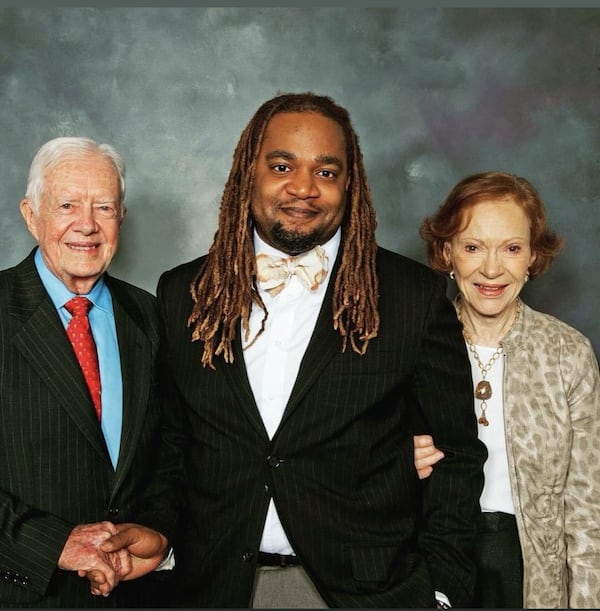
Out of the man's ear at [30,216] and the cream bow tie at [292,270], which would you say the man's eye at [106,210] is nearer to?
the man's ear at [30,216]

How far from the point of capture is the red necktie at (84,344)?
3.28m

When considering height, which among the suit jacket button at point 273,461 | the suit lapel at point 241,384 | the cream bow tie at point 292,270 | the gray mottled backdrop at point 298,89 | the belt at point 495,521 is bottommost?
the belt at point 495,521

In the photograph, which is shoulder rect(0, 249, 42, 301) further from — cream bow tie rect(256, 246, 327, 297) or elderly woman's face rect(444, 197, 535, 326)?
elderly woman's face rect(444, 197, 535, 326)

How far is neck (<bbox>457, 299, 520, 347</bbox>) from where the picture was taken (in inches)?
149

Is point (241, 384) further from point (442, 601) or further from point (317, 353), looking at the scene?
point (442, 601)

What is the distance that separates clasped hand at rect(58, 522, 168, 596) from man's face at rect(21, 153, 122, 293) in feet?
2.79

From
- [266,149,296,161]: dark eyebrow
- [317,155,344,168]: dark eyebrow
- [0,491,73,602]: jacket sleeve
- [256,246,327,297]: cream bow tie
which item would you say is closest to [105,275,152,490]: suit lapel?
[0,491,73,602]: jacket sleeve

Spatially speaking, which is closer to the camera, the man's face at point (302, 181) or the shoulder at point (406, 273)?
the man's face at point (302, 181)

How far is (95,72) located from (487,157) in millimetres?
1906

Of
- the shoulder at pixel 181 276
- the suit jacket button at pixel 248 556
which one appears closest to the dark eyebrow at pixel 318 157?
the shoulder at pixel 181 276

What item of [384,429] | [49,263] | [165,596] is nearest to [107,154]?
[49,263]

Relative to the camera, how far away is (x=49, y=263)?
11.0 feet

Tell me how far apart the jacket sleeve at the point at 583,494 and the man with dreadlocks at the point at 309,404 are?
426 millimetres

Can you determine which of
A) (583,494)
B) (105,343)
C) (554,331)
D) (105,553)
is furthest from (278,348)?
(583,494)
